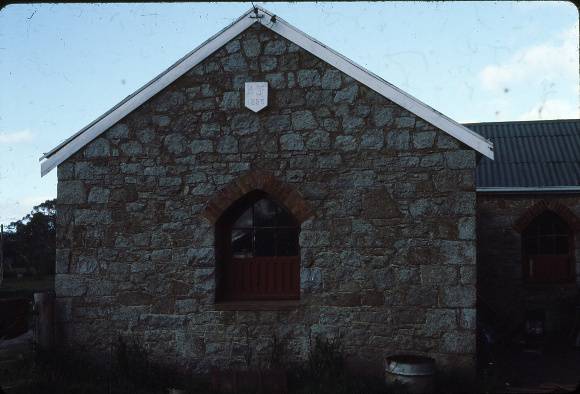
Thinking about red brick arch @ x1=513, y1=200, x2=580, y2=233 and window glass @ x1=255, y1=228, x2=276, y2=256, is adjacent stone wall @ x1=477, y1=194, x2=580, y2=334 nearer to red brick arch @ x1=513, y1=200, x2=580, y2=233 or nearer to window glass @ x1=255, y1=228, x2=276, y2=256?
red brick arch @ x1=513, y1=200, x2=580, y2=233

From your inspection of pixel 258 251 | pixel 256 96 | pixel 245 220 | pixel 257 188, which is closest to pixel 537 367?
pixel 258 251

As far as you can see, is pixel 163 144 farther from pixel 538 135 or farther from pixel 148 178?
pixel 538 135

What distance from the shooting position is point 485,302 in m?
12.1

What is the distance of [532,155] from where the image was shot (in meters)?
14.7

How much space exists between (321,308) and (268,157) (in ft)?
6.99

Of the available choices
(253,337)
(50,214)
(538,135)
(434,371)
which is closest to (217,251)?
(253,337)

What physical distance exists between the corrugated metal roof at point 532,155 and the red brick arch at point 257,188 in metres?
6.45

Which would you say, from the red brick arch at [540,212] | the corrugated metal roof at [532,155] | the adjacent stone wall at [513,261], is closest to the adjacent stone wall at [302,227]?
the corrugated metal roof at [532,155]

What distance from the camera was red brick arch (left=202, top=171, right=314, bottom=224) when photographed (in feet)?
25.7

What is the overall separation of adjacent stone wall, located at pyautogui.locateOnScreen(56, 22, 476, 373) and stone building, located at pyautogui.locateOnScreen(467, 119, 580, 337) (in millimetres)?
5889

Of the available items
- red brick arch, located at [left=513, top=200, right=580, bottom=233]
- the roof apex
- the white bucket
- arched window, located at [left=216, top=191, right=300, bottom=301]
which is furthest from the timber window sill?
red brick arch, located at [left=513, top=200, right=580, bottom=233]

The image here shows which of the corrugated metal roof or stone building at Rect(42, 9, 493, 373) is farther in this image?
the corrugated metal roof

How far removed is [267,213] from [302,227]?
2.32ft

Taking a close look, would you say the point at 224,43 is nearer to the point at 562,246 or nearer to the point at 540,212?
Answer: the point at 540,212
